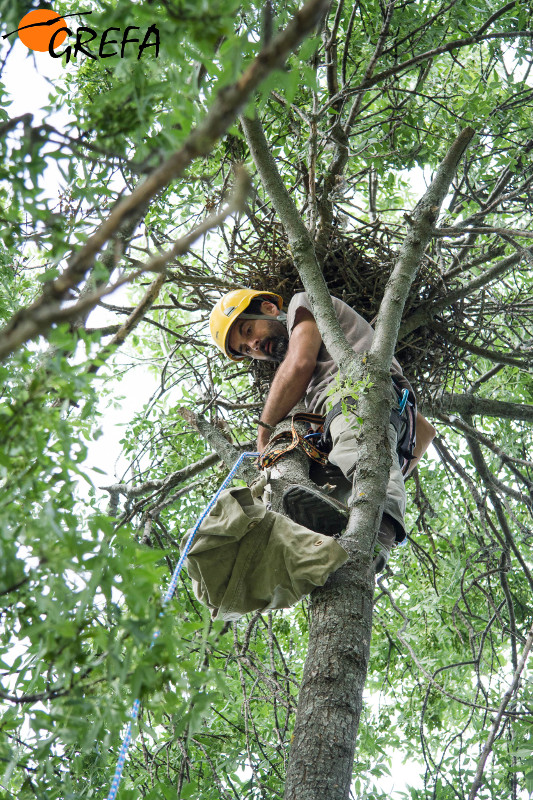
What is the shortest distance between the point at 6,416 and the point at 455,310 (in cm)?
323

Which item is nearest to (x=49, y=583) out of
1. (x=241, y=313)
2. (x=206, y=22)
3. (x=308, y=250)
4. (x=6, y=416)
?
(x=6, y=416)

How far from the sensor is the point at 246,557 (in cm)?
A: 221

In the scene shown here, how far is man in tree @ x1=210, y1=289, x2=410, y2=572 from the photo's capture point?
2504mm

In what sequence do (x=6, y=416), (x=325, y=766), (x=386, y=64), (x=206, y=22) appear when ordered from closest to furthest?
(x=206, y=22)
(x=6, y=416)
(x=325, y=766)
(x=386, y=64)

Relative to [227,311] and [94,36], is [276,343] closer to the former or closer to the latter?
[227,311]

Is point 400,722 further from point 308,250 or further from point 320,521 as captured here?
point 308,250

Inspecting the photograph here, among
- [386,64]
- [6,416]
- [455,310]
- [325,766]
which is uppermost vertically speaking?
[386,64]

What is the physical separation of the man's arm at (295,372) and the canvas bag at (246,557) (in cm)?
114

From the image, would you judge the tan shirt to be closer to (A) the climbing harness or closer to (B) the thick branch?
(A) the climbing harness

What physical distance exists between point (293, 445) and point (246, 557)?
0.81 m

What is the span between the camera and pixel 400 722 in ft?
14.1

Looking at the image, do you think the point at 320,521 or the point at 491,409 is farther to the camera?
the point at 491,409

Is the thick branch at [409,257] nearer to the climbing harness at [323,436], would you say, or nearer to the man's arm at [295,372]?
the climbing harness at [323,436]

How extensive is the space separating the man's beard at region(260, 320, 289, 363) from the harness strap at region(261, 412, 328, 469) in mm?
722
